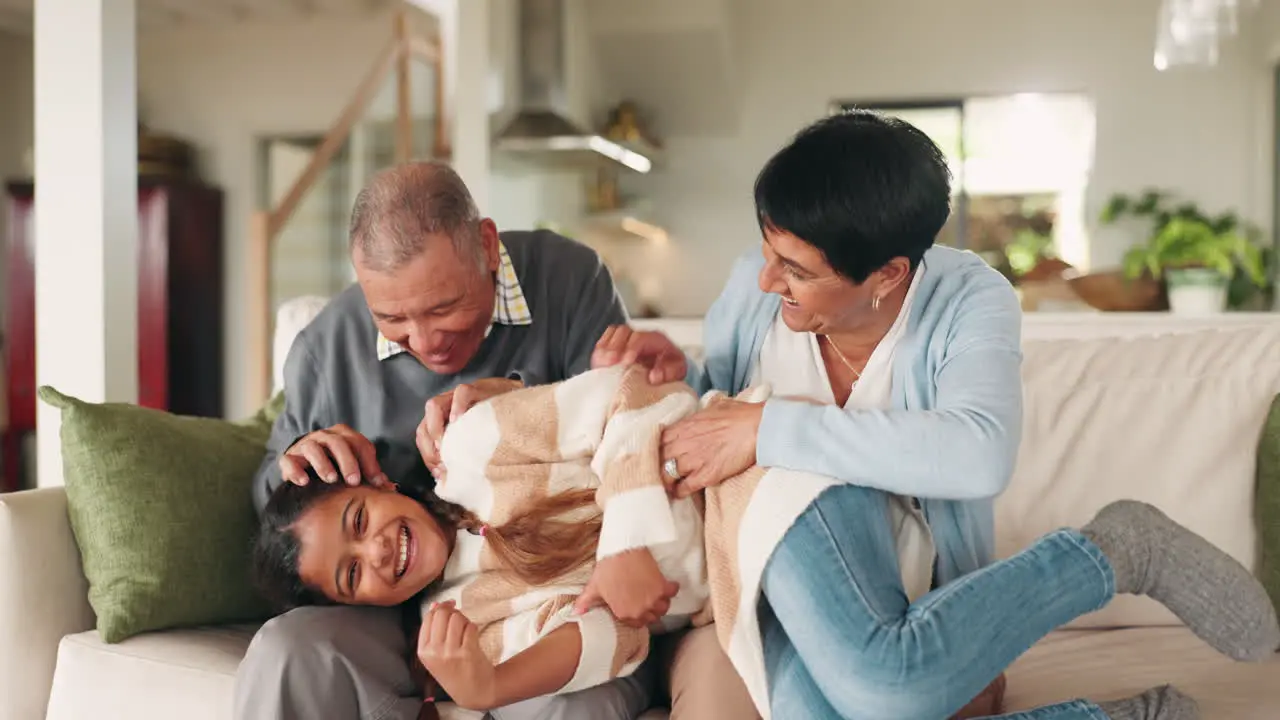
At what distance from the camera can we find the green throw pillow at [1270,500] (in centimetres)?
195

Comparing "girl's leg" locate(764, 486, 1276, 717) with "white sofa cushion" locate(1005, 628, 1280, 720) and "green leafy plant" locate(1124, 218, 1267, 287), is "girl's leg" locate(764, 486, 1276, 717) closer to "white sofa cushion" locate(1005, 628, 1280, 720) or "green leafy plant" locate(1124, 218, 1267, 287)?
"white sofa cushion" locate(1005, 628, 1280, 720)

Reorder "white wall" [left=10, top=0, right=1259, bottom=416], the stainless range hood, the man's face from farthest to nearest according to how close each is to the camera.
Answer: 1. "white wall" [left=10, top=0, right=1259, bottom=416]
2. the stainless range hood
3. the man's face

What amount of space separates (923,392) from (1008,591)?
0.32 meters

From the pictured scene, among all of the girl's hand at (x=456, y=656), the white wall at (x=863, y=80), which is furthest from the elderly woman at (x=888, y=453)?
the white wall at (x=863, y=80)

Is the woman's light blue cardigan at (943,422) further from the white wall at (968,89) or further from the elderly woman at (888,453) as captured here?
the white wall at (968,89)

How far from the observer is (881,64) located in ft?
24.9

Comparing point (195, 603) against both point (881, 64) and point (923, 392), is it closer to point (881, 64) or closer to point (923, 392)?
point (923, 392)

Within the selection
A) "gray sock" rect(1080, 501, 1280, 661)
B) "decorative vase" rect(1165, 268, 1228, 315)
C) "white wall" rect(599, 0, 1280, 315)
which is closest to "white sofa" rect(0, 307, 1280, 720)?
"gray sock" rect(1080, 501, 1280, 661)

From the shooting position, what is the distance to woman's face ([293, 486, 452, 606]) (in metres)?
1.65

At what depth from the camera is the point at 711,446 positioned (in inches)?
61.5

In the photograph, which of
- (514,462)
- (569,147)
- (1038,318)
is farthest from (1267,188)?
(514,462)

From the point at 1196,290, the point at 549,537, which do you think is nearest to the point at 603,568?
the point at 549,537

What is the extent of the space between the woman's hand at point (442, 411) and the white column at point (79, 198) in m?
1.06

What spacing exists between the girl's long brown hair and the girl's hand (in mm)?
264
